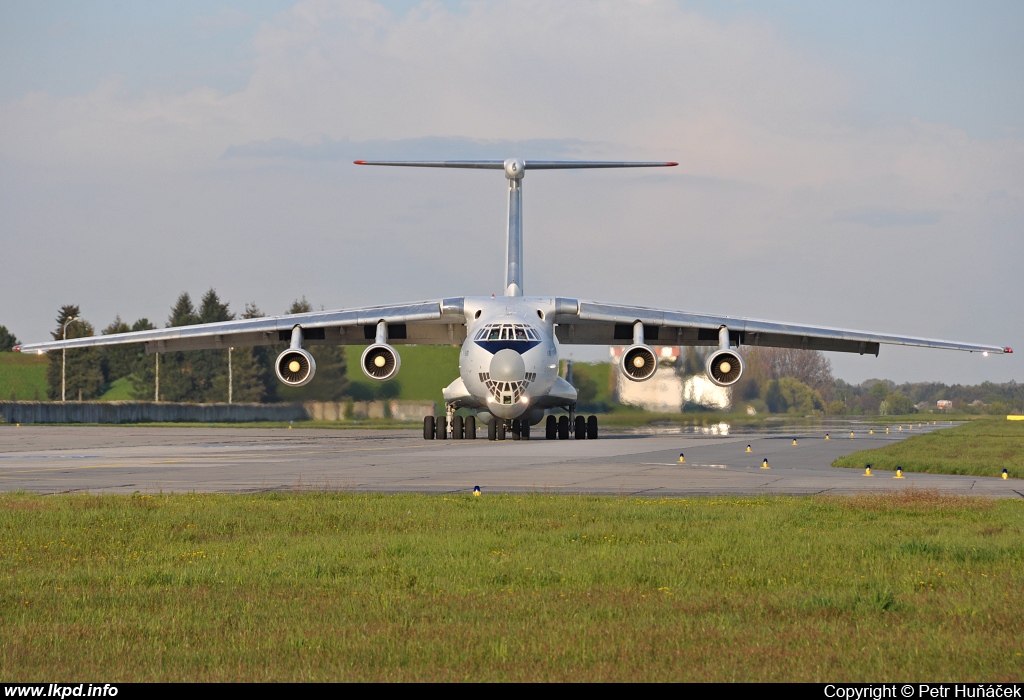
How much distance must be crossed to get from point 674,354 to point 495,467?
1944 centimetres

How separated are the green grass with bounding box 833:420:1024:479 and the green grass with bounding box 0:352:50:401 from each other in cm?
5496

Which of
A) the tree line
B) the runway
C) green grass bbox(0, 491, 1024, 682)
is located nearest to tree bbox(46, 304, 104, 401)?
the tree line

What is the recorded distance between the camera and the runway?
15.8 metres

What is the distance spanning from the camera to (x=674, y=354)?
127ft

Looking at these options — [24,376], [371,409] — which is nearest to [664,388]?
[371,409]

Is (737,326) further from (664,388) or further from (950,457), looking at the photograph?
(950,457)

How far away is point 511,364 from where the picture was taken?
28.8 m

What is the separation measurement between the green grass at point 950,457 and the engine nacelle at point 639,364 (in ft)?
23.1

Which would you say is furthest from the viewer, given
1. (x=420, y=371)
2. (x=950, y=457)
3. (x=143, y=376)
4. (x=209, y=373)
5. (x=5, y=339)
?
(x=5, y=339)

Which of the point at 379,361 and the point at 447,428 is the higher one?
the point at 379,361

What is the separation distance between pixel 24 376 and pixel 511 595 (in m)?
69.1
